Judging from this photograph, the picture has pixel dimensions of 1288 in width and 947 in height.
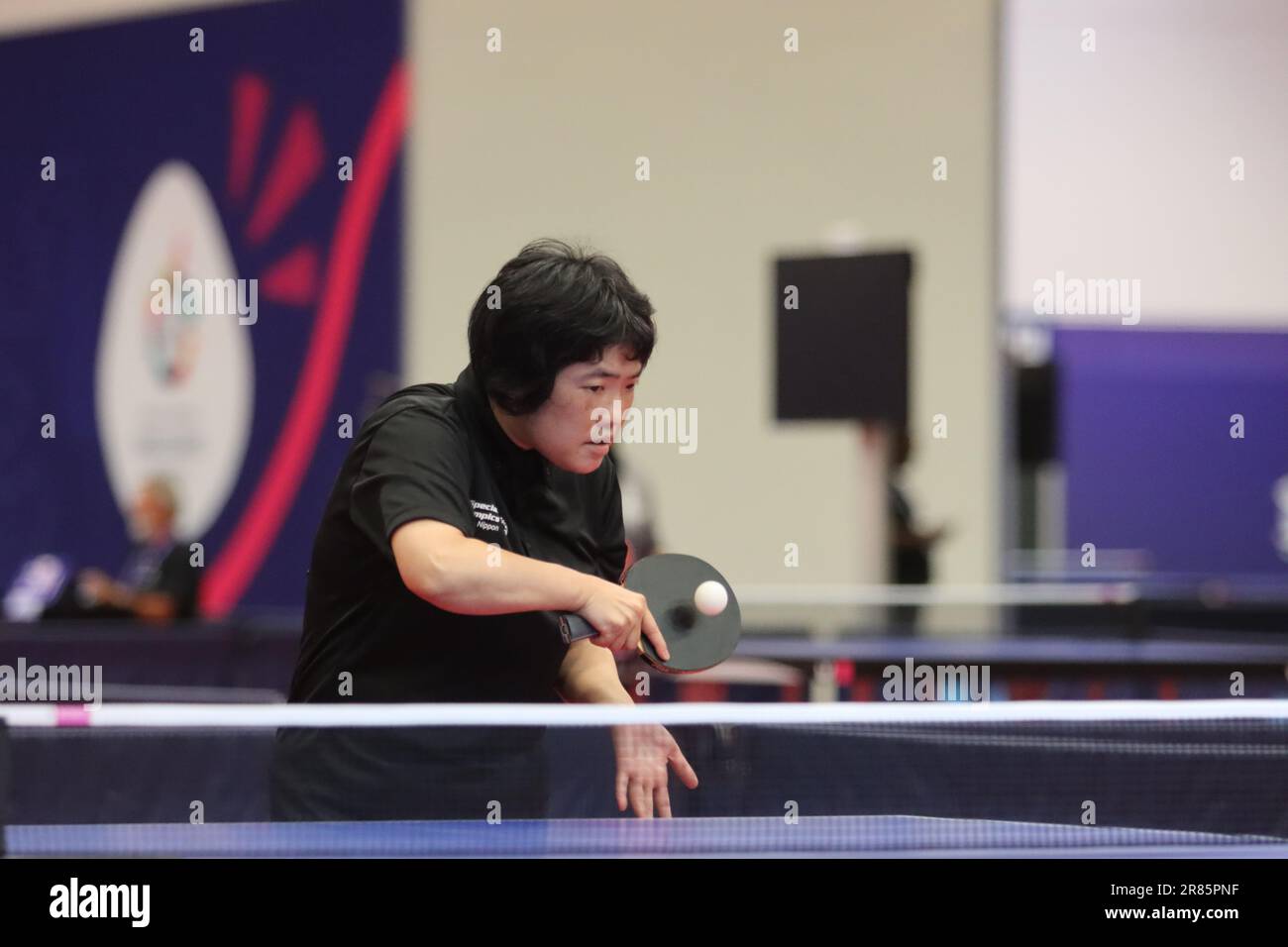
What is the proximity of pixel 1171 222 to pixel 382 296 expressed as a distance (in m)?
4.99

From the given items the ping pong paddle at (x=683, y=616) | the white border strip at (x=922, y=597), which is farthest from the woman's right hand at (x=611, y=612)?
the white border strip at (x=922, y=597)

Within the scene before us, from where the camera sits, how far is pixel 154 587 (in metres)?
8.44

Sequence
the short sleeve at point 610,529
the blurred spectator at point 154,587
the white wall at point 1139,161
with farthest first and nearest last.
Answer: the white wall at point 1139,161, the blurred spectator at point 154,587, the short sleeve at point 610,529

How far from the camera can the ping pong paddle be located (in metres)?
2.33

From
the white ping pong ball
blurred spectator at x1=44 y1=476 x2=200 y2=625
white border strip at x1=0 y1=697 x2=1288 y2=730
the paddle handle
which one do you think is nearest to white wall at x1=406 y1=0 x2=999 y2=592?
blurred spectator at x1=44 y1=476 x2=200 y2=625

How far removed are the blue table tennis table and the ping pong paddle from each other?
0.84ft

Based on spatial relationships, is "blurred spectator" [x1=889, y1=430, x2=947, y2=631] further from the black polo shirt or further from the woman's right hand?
the woman's right hand

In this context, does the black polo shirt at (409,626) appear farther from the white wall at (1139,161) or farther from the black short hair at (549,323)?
the white wall at (1139,161)

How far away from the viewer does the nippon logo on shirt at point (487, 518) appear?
2336mm

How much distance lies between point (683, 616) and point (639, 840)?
0.33 metres

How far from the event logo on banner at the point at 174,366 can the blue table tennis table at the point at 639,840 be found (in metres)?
8.88

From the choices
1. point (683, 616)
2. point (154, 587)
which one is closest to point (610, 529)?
point (683, 616)

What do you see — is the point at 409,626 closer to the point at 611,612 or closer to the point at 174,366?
the point at 611,612
